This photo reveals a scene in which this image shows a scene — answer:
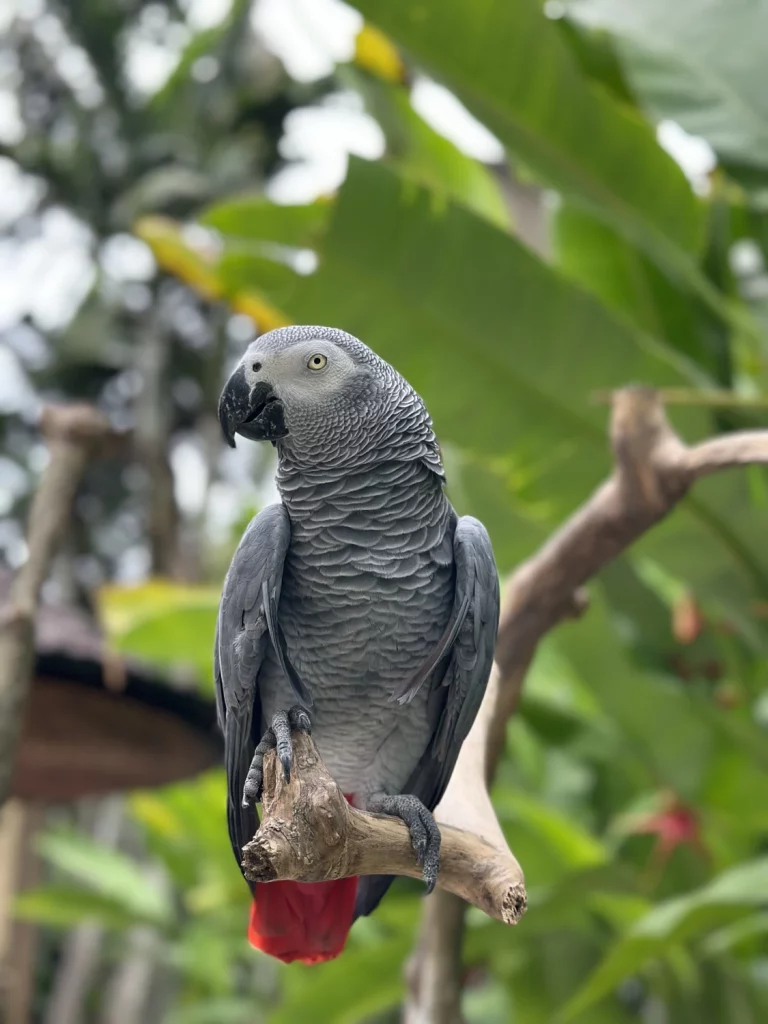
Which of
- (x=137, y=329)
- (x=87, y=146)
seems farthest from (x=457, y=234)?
(x=87, y=146)

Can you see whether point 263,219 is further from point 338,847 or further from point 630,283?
point 338,847

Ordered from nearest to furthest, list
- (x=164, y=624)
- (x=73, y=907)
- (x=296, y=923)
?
1. (x=296, y=923)
2. (x=164, y=624)
3. (x=73, y=907)

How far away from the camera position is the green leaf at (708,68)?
122 centimetres

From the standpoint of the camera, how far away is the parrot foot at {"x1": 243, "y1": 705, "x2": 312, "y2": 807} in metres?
0.40

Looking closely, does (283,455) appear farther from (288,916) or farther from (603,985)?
(603,985)

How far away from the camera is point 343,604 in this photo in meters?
0.45

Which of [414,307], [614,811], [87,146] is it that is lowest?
[614,811]

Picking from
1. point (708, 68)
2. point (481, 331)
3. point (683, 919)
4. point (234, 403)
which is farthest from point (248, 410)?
point (708, 68)

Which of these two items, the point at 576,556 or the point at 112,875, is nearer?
the point at 576,556

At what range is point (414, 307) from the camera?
39.5 inches

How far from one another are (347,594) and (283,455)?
2.9 inches

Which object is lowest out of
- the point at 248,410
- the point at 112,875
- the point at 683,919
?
the point at 112,875

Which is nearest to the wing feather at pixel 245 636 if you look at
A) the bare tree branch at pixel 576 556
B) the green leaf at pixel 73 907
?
the bare tree branch at pixel 576 556

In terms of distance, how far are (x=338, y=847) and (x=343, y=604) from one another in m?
0.10
